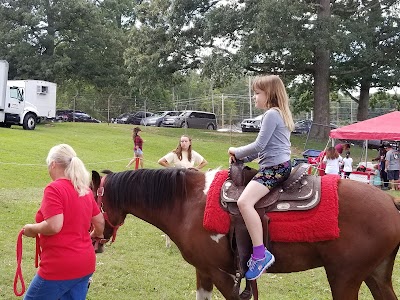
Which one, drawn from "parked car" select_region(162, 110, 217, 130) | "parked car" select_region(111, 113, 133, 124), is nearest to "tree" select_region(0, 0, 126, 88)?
"parked car" select_region(111, 113, 133, 124)

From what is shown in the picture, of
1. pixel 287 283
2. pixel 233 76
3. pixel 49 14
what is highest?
pixel 49 14

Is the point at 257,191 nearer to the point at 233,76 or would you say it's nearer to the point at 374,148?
the point at 233,76

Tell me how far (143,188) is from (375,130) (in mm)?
13496

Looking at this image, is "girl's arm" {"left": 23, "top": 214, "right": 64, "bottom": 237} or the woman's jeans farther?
the woman's jeans

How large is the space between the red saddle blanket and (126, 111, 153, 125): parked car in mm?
37304

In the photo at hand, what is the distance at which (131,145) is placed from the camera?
82.6 ft

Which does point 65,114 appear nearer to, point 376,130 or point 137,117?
point 137,117

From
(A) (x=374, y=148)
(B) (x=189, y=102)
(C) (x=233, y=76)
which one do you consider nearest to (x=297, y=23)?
(C) (x=233, y=76)

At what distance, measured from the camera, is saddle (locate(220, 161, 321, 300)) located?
389 cm

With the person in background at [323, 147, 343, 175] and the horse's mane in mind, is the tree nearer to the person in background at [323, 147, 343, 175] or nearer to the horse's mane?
the person in background at [323, 147, 343, 175]

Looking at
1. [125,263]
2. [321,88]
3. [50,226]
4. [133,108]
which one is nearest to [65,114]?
[133,108]

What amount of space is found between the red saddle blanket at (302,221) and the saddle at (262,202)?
5 cm

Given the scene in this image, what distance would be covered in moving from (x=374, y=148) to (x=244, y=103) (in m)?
18.8

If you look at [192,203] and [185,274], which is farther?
[185,274]
